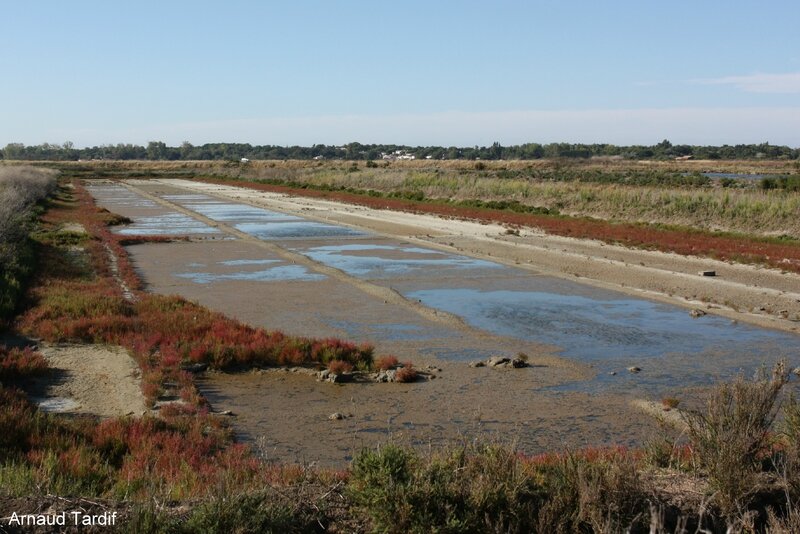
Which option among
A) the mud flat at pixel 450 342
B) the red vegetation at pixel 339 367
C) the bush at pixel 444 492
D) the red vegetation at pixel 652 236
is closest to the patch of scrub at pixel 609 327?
the mud flat at pixel 450 342

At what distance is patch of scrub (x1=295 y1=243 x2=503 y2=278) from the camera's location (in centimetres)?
2483

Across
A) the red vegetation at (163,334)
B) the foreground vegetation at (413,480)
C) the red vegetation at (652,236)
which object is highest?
the foreground vegetation at (413,480)

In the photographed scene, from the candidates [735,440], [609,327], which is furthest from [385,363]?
[735,440]

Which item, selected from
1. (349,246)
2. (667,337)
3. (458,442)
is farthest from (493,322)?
(349,246)

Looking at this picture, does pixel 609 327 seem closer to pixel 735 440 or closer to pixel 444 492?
pixel 735 440

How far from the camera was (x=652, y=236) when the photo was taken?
33.6 metres

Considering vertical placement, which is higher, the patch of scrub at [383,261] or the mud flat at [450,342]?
the mud flat at [450,342]

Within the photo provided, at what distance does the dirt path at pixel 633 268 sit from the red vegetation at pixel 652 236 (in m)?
0.81

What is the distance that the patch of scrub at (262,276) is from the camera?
2291cm

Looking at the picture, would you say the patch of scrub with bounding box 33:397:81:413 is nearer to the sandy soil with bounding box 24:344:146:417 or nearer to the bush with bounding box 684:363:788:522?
the sandy soil with bounding box 24:344:146:417

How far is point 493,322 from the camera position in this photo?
16891 mm

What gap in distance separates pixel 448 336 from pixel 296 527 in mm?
9832

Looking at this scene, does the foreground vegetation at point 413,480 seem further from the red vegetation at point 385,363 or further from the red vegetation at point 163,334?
the red vegetation at point 385,363

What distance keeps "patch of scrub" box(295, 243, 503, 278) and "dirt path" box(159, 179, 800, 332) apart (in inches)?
48.6
